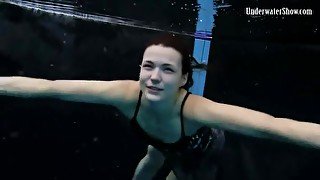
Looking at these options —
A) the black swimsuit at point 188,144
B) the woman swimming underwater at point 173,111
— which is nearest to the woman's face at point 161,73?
the woman swimming underwater at point 173,111

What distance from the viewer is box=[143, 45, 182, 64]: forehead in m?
1.17

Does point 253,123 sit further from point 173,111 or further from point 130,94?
point 130,94

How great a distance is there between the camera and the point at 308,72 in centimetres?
130

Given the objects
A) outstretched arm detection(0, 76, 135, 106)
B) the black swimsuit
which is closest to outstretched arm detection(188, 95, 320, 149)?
the black swimsuit

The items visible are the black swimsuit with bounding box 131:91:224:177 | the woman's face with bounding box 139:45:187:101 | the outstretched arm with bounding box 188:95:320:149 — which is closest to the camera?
the outstretched arm with bounding box 188:95:320:149

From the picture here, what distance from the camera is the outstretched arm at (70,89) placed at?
1.21m

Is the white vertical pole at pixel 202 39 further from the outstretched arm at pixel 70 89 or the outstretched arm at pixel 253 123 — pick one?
the outstretched arm at pixel 70 89

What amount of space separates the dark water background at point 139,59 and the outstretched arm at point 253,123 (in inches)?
5.4

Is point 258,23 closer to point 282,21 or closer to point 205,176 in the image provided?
point 282,21

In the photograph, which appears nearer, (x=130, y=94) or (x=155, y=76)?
(x=155, y=76)

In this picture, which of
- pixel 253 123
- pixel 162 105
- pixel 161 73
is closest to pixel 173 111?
pixel 162 105

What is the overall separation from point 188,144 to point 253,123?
0.84 feet

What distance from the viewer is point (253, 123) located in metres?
1.11

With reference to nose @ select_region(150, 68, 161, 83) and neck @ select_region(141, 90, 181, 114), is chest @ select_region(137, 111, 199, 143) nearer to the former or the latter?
neck @ select_region(141, 90, 181, 114)
